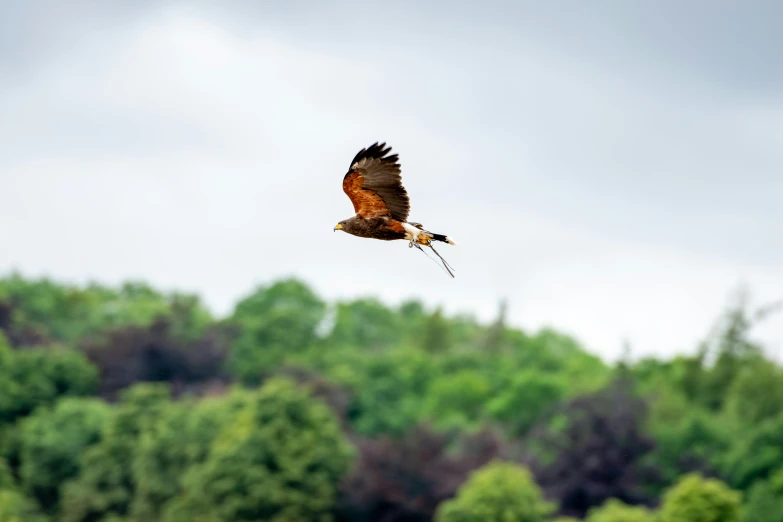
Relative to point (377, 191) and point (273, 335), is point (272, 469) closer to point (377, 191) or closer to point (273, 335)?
point (377, 191)

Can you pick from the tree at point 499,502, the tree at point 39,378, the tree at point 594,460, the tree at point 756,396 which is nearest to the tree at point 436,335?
the tree at point 39,378

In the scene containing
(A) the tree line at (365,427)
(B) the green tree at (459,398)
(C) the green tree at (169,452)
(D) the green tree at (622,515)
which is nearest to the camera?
(D) the green tree at (622,515)

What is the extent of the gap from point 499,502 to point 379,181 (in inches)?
1654

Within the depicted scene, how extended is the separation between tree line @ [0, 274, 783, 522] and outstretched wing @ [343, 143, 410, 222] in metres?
38.9

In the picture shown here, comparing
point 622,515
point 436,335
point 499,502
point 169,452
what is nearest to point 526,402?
point 169,452

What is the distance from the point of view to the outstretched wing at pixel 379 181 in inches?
997

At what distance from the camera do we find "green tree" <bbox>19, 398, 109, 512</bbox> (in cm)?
8681

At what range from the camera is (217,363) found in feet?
410

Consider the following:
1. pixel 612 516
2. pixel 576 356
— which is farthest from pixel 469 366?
pixel 612 516

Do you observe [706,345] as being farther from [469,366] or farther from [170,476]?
[170,476]

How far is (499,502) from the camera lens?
65750 mm

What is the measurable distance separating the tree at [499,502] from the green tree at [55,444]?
26945mm

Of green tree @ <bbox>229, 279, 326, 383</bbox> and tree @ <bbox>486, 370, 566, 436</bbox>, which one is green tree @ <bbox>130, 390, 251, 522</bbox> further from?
green tree @ <bbox>229, 279, 326, 383</bbox>

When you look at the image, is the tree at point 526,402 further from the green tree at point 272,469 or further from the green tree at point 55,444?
the green tree at point 272,469
